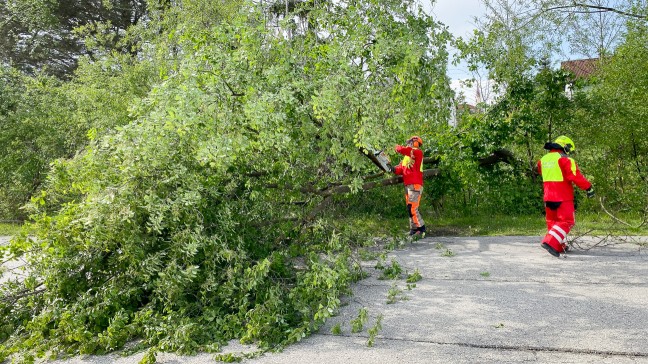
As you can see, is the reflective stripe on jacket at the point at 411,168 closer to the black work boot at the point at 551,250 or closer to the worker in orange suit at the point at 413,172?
the worker in orange suit at the point at 413,172

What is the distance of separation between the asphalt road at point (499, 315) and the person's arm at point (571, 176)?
0.94 m

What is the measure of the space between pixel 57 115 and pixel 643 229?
48.6 feet

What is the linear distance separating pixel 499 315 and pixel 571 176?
3.20m

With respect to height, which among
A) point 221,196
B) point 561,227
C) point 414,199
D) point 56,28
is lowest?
point 561,227

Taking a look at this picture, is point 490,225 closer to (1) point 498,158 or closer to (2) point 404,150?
(1) point 498,158

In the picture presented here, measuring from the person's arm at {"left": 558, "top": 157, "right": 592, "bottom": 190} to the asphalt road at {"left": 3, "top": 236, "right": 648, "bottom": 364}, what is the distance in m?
0.94

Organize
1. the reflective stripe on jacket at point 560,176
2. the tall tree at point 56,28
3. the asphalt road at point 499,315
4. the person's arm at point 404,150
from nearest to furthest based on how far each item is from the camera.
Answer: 1. the asphalt road at point 499,315
2. the reflective stripe on jacket at point 560,176
3. the person's arm at point 404,150
4. the tall tree at point 56,28

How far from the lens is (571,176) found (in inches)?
278

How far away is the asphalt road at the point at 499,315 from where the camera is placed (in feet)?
12.8

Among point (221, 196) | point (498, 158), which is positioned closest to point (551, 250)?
point (221, 196)

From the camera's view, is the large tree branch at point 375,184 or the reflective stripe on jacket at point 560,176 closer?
the reflective stripe on jacket at point 560,176

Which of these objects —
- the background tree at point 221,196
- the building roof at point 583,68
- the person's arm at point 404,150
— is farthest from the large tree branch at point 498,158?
the background tree at point 221,196

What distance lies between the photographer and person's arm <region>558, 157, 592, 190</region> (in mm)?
7020

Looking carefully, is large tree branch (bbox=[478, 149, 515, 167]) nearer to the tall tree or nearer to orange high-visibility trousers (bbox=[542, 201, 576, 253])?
orange high-visibility trousers (bbox=[542, 201, 576, 253])
